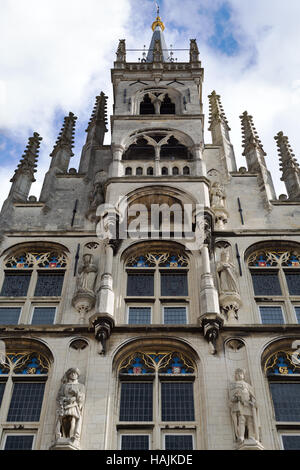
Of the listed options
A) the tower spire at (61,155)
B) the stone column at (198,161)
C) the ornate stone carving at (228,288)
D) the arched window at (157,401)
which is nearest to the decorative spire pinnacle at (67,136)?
the tower spire at (61,155)

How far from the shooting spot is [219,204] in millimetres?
19906

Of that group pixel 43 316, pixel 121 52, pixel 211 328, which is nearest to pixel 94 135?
pixel 121 52

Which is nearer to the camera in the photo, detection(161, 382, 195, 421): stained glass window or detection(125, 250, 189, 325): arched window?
detection(161, 382, 195, 421): stained glass window

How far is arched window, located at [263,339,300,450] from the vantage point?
1363 cm

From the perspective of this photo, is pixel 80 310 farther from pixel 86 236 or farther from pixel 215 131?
pixel 215 131

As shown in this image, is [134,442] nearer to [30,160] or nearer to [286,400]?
[286,400]

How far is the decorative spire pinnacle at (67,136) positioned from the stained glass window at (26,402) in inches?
428

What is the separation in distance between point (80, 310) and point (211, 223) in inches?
200

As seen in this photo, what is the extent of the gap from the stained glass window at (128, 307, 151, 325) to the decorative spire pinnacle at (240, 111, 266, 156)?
938cm

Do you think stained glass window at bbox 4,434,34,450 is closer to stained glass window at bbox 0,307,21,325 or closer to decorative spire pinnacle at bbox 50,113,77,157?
stained glass window at bbox 0,307,21,325

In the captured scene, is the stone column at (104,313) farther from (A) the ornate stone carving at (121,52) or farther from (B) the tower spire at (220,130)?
(A) the ornate stone carving at (121,52)

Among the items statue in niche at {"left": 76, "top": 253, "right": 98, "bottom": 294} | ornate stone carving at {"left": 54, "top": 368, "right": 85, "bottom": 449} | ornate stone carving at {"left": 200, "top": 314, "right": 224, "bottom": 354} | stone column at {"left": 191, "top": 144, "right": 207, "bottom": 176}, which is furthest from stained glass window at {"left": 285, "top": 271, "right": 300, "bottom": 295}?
ornate stone carving at {"left": 54, "top": 368, "right": 85, "bottom": 449}

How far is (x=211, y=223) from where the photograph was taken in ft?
61.6
